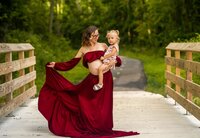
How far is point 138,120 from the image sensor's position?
28.0 feet

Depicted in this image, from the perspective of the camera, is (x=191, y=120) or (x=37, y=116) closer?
(x=191, y=120)

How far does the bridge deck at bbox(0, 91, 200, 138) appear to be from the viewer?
727 centimetres

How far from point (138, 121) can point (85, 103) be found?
4.73 ft

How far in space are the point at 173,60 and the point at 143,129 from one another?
3204 millimetres

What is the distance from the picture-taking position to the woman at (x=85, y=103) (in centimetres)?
719

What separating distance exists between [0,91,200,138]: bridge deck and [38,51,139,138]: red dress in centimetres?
27

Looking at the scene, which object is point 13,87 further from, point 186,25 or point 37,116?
point 186,25

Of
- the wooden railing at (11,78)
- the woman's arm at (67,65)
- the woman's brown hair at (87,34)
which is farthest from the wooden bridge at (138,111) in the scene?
the woman's brown hair at (87,34)

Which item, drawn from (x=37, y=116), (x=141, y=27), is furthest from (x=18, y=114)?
(x=141, y=27)

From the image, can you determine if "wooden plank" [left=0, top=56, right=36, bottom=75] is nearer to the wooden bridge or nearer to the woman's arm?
the wooden bridge

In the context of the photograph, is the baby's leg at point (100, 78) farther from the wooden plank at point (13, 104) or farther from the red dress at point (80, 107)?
the wooden plank at point (13, 104)

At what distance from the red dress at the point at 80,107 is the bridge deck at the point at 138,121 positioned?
0.89 feet

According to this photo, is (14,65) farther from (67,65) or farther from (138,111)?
(138,111)

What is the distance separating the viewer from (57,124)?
736 cm
